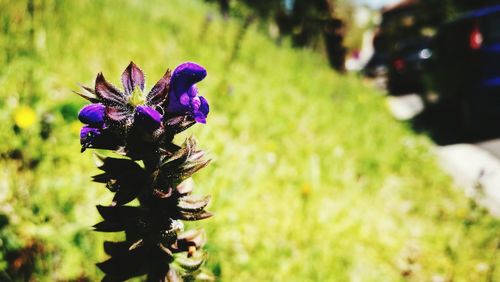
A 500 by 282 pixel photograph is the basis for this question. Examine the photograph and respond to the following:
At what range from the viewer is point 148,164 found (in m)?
1.16

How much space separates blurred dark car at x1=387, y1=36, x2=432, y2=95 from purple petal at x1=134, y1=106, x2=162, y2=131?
13.5 meters

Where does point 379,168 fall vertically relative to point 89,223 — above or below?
below

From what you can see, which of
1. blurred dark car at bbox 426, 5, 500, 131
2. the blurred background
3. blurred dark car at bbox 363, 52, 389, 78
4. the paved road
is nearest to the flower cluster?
the blurred background

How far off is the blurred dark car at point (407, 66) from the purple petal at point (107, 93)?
44.3ft

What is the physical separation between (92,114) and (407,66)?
14.0m

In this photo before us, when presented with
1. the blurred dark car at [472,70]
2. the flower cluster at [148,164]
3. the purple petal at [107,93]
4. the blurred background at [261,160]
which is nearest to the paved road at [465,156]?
the blurred background at [261,160]

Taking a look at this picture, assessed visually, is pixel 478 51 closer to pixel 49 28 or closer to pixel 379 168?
pixel 379 168

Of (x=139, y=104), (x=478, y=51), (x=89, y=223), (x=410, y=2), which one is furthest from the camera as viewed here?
(x=410, y=2)

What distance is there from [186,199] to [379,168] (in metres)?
3.56

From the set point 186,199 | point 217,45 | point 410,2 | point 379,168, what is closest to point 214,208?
point 186,199

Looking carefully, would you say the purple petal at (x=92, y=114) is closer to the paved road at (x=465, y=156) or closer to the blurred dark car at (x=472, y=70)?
the paved road at (x=465, y=156)

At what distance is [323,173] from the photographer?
361cm

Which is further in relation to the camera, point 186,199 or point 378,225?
point 378,225

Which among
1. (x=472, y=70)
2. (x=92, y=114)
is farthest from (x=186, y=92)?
(x=472, y=70)
